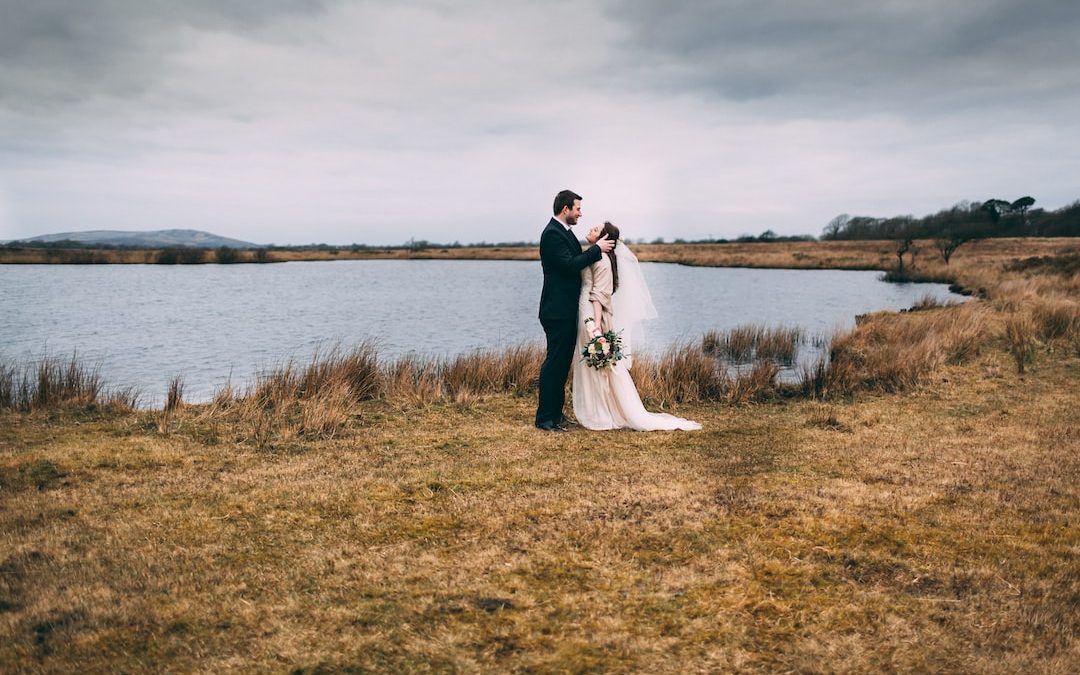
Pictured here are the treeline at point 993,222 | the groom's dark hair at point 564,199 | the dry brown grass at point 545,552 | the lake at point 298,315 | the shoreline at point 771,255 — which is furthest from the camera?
the treeline at point 993,222

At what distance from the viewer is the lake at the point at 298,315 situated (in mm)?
19516

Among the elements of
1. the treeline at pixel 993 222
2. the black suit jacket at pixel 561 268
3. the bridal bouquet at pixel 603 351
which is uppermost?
the treeline at pixel 993 222

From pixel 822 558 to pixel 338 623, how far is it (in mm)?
2992

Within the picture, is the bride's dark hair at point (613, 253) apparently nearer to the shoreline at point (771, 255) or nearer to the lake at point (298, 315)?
the lake at point (298, 315)

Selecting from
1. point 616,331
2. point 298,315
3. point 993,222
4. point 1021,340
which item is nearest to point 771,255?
point 993,222

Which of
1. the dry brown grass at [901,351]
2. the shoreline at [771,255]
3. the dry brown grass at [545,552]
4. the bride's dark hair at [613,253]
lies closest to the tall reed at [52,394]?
the dry brown grass at [545,552]

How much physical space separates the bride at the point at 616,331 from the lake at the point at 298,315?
5.67 metres

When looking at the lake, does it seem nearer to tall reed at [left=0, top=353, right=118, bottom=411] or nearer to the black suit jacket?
tall reed at [left=0, top=353, right=118, bottom=411]

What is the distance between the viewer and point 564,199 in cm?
811

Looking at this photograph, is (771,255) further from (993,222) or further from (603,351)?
(603,351)

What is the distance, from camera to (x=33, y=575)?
4.50 m

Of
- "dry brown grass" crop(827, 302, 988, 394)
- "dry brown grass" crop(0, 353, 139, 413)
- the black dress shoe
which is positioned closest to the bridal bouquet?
the black dress shoe

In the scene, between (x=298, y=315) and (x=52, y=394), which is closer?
(x=52, y=394)

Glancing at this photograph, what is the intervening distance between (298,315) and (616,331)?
2417 cm
